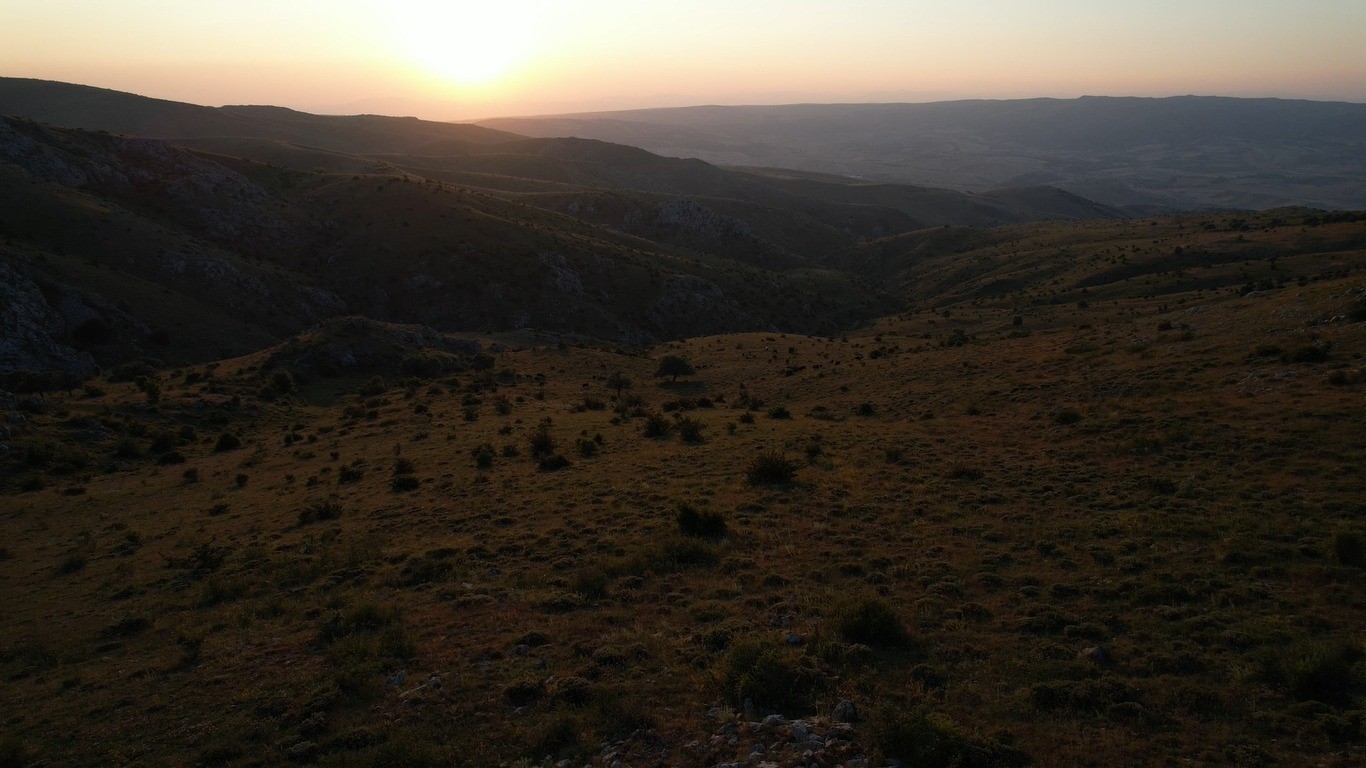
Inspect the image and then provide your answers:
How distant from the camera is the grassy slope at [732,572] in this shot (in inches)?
399

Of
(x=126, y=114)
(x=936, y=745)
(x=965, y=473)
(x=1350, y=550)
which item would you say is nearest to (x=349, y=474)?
(x=965, y=473)

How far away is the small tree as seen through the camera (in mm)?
53344

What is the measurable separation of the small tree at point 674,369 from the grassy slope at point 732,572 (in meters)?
18.5

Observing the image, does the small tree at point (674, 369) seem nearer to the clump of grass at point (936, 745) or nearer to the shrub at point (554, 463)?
the shrub at point (554, 463)

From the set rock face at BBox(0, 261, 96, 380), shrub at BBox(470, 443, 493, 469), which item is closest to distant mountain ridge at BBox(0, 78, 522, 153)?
rock face at BBox(0, 261, 96, 380)

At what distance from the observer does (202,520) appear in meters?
23.9

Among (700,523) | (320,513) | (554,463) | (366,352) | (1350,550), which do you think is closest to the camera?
(1350,550)

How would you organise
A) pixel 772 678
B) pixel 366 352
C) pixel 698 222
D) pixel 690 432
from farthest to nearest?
pixel 698 222 → pixel 366 352 → pixel 690 432 → pixel 772 678

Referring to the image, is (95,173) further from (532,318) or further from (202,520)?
(202,520)

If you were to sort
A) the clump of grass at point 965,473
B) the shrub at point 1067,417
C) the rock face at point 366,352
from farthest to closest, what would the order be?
the rock face at point 366,352
the shrub at point 1067,417
the clump of grass at point 965,473

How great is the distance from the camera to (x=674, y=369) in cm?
5334

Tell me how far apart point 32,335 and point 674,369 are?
47.8 m

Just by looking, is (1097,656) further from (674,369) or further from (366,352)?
(366,352)

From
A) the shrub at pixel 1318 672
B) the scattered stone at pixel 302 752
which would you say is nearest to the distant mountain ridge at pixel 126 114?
the scattered stone at pixel 302 752
